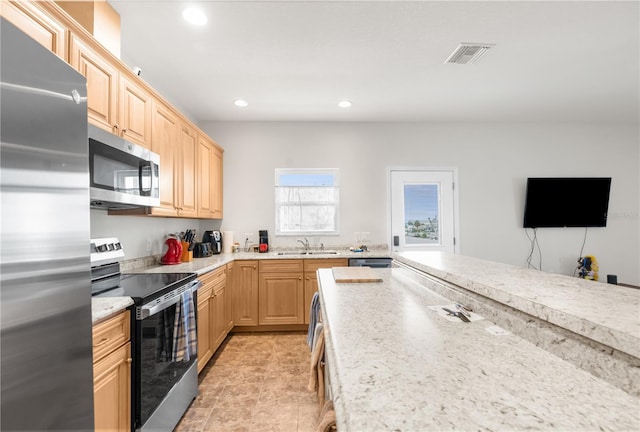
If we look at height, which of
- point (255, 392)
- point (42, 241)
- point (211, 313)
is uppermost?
point (42, 241)

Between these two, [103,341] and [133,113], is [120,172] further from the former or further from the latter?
[103,341]

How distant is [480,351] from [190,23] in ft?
8.22

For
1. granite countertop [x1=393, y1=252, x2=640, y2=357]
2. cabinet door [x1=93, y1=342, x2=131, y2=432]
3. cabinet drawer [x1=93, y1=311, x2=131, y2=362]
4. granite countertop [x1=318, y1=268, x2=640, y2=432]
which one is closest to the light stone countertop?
cabinet drawer [x1=93, y1=311, x2=131, y2=362]

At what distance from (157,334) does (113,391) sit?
1.11 feet

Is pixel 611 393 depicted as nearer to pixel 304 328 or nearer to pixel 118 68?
pixel 118 68

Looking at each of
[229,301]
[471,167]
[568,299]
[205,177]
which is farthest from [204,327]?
[471,167]

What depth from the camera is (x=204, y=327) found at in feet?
8.27

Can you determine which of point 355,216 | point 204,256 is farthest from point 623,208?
point 204,256

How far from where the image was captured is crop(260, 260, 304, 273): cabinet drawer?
3.49 metres

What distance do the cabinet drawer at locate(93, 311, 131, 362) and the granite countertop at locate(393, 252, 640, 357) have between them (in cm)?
150

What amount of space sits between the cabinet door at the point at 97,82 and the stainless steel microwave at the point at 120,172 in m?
0.14

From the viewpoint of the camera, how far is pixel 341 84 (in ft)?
9.94

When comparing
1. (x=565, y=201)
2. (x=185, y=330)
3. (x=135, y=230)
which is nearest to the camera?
(x=185, y=330)

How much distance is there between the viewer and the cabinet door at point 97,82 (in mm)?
1541
